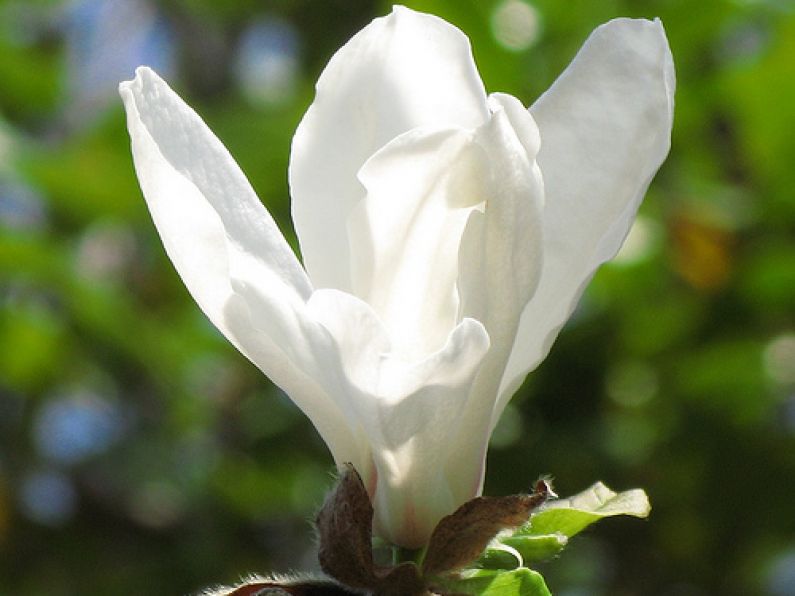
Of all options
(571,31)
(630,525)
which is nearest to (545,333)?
(571,31)

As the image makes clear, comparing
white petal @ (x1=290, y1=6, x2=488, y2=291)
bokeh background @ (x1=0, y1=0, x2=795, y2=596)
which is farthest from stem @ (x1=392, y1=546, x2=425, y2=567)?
bokeh background @ (x1=0, y1=0, x2=795, y2=596)

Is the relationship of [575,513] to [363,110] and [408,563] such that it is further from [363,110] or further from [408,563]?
[363,110]

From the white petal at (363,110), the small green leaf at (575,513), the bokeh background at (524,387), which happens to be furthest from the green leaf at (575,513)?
the bokeh background at (524,387)

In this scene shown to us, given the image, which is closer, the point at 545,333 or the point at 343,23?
the point at 545,333

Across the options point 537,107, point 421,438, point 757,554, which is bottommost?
point 757,554

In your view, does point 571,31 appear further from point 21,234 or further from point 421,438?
point 421,438

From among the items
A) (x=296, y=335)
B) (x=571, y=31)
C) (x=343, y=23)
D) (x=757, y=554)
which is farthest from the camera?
(x=343, y=23)

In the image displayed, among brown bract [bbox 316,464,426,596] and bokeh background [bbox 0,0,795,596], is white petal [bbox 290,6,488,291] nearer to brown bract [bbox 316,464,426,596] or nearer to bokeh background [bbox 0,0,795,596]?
brown bract [bbox 316,464,426,596]

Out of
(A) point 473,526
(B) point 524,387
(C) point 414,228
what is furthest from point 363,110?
(B) point 524,387

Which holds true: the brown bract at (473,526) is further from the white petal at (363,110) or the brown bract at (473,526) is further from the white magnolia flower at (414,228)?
the white petal at (363,110)
